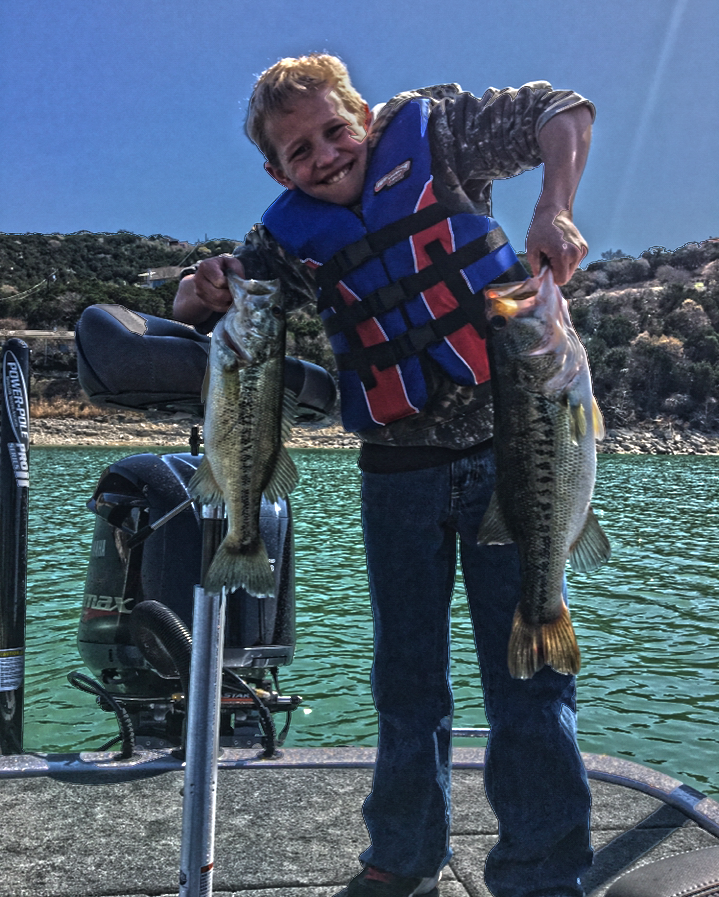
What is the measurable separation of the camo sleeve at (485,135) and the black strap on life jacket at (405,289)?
15 cm

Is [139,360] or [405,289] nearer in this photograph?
[139,360]

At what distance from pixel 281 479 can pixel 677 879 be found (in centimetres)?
146

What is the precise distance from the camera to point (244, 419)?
2359 millimetres

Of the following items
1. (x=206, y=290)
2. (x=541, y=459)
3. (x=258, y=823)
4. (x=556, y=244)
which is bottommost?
(x=258, y=823)

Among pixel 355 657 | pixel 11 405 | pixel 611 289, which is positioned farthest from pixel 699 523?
pixel 611 289

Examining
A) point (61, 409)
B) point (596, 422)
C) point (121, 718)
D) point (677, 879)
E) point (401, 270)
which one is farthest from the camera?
point (61, 409)

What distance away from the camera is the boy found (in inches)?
103

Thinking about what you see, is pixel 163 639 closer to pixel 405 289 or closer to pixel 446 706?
pixel 446 706

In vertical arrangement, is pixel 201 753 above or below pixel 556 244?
below

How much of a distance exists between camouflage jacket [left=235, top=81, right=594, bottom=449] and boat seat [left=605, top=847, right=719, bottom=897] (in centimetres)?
132

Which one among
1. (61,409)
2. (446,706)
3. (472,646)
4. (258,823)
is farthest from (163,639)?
(61,409)

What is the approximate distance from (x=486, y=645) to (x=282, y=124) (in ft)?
5.83

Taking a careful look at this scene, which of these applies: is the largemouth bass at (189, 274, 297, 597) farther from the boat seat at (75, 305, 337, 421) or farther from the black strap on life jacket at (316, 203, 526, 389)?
the black strap on life jacket at (316, 203, 526, 389)

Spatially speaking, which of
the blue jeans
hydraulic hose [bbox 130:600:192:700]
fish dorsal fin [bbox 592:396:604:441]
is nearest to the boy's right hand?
the blue jeans
